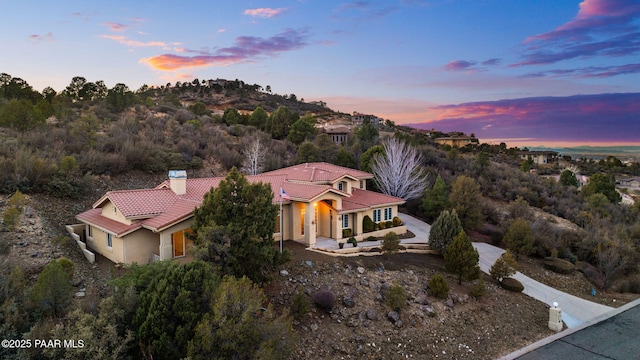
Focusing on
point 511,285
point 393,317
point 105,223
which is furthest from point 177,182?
point 511,285

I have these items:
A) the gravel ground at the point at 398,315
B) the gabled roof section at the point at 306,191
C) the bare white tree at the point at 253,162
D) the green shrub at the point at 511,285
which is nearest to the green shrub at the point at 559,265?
the green shrub at the point at 511,285

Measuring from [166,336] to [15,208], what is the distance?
1250cm

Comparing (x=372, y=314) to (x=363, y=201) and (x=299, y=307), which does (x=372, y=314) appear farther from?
(x=363, y=201)

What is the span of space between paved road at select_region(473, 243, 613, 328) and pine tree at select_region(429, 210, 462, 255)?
2697 mm

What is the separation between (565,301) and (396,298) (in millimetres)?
10701

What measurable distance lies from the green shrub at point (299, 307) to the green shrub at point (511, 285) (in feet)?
38.4

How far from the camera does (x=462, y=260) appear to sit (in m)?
18.3

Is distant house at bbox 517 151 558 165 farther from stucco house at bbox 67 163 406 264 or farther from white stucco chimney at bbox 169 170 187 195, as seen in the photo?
white stucco chimney at bbox 169 170 187 195

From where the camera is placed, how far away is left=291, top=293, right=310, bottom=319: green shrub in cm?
1327

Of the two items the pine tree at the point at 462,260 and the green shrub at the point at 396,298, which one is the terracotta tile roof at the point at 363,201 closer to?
the pine tree at the point at 462,260

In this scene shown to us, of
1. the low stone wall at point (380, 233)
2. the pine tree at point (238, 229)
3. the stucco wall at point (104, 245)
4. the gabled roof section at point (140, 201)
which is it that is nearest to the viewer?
the pine tree at point (238, 229)

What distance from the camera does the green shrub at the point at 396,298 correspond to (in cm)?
1490

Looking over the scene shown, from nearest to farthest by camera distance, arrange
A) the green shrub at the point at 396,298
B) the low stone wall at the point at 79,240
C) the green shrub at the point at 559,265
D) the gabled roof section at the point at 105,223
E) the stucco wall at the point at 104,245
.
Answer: the green shrub at the point at 396,298, the gabled roof section at the point at 105,223, the low stone wall at the point at 79,240, the stucco wall at the point at 104,245, the green shrub at the point at 559,265

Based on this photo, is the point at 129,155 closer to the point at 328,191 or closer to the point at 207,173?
the point at 207,173
